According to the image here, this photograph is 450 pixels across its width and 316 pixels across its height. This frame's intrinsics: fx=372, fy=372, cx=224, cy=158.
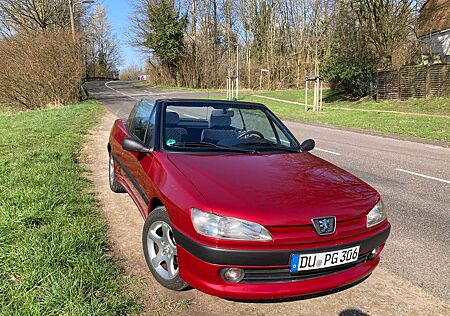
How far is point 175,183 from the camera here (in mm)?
2902

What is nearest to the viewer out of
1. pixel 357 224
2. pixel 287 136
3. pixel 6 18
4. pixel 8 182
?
pixel 357 224

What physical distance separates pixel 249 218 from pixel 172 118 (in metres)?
1.85

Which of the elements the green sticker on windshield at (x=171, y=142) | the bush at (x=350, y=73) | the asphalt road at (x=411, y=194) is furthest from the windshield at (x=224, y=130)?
the bush at (x=350, y=73)

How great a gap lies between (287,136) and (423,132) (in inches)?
426

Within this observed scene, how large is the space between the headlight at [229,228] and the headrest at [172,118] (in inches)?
63.3

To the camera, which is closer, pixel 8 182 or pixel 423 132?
pixel 8 182

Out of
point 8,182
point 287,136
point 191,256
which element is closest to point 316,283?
point 191,256

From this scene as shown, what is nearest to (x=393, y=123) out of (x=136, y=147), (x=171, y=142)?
(x=171, y=142)

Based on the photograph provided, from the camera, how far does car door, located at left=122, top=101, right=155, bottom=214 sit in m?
3.57

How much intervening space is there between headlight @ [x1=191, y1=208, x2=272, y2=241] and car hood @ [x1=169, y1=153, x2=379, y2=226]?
4cm

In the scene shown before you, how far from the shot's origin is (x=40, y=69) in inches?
789

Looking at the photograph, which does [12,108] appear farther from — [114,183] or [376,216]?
[376,216]

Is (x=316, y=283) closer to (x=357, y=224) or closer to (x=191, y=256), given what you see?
(x=357, y=224)

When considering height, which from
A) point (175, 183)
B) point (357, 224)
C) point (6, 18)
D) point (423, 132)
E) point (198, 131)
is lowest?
point (423, 132)
